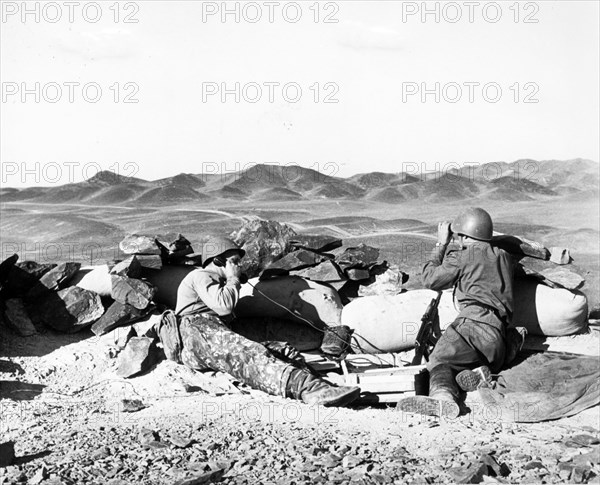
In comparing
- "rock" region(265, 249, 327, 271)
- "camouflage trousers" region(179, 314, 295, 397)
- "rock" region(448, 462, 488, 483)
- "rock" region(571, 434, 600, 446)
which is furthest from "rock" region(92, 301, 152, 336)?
"rock" region(571, 434, 600, 446)

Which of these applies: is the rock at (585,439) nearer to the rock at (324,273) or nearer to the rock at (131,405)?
the rock at (324,273)

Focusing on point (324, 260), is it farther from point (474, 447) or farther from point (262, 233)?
point (474, 447)

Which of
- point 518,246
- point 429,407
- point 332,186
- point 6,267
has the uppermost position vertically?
point 332,186

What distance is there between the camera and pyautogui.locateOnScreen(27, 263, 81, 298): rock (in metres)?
7.75

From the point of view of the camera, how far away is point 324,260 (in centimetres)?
798

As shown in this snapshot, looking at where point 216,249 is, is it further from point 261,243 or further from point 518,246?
point 518,246

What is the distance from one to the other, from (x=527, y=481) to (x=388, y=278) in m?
3.20

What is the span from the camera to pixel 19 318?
7.52 metres

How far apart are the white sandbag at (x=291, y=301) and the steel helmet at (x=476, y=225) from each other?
1.44 meters

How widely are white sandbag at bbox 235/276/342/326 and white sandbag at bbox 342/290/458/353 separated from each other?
267mm

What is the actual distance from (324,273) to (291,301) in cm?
48

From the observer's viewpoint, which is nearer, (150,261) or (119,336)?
(119,336)

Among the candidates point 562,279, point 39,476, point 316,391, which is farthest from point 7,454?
point 562,279

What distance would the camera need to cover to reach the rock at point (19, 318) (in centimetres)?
745
